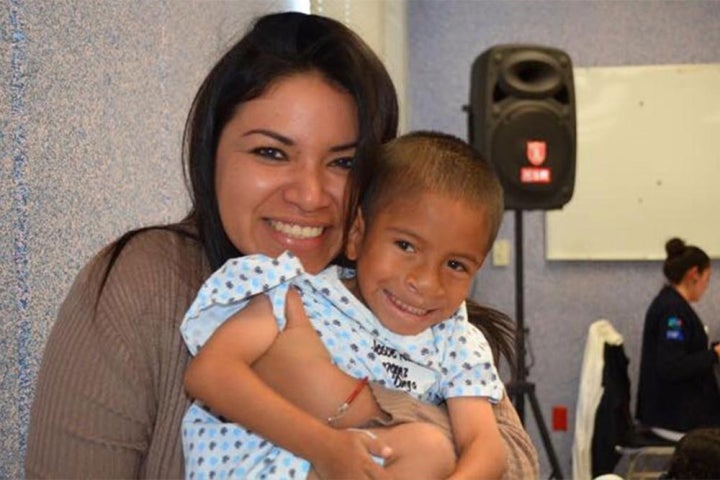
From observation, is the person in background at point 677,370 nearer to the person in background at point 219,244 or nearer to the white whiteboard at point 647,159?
the white whiteboard at point 647,159

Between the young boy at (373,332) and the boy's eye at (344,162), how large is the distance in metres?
0.03

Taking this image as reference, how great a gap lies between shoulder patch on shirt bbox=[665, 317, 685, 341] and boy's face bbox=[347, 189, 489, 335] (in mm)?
3636

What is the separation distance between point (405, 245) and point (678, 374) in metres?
3.68

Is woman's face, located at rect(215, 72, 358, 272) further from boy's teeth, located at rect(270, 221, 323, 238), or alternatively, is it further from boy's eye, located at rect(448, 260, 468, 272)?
boy's eye, located at rect(448, 260, 468, 272)

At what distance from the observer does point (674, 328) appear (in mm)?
4672

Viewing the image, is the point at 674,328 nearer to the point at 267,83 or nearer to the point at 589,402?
the point at 589,402

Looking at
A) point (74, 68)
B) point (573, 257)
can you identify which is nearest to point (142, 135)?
point (74, 68)

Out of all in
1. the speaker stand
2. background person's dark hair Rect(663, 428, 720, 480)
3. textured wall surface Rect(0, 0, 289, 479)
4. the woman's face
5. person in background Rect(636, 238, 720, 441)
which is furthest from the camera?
person in background Rect(636, 238, 720, 441)

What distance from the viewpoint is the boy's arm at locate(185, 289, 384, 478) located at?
43.1 inches

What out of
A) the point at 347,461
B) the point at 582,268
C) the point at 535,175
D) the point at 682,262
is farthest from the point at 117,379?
the point at 582,268

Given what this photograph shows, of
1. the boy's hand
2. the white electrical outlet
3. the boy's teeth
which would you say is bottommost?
the white electrical outlet

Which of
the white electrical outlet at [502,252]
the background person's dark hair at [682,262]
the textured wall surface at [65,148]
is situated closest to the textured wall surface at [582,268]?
the white electrical outlet at [502,252]

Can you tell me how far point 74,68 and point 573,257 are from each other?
4.28 meters

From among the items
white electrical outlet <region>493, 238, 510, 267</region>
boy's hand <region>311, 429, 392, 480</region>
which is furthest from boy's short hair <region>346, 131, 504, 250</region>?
white electrical outlet <region>493, 238, 510, 267</region>
